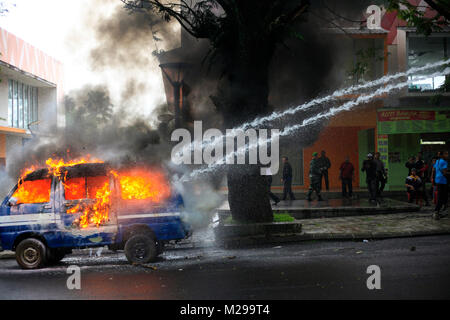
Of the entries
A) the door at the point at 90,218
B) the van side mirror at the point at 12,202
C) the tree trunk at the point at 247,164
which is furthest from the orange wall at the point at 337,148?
the van side mirror at the point at 12,202

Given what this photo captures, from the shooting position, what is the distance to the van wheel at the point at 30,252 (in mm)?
7672

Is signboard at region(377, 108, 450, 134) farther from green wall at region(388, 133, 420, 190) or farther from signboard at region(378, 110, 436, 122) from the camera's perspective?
green wall at region(388, 133, 420, 190)

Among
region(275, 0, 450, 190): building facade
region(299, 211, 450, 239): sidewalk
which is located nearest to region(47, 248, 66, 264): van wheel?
region(299, 211, 450, 239): sidewalk

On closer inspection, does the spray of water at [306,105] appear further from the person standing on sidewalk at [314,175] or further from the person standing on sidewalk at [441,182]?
the person standing on sidewalk at [441,182]

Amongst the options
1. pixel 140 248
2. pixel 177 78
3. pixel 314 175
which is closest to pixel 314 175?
pixel 314 175

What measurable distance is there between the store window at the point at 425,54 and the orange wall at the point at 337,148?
9.96 feet

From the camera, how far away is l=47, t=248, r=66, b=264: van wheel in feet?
25.6

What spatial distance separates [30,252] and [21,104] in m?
15.5

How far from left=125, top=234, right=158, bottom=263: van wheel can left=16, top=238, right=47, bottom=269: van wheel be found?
55.0 inches

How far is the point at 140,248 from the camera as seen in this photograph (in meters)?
7.71

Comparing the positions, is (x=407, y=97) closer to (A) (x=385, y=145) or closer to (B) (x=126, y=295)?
(A) (x=385, y=145)

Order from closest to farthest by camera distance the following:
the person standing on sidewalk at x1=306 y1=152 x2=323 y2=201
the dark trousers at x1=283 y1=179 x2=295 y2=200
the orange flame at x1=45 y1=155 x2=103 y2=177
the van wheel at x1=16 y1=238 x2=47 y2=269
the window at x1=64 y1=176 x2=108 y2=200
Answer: the van wheel at x1=16 y1=238 x2=47 y2=269, the window at x1=64 y1=176 x2=108 y2=200, the orange flame at x1=45 y1=155 x2=103 y2=177, the person standing on sidewalk at x1=306 y1=152 x2=323 y2=201, the dark trousers at x1=283 y1=179 x2=295 y2=200

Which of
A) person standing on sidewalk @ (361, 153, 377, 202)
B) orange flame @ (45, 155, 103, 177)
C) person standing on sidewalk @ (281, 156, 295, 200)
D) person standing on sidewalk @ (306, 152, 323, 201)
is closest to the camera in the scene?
orange flame @ (45, 155, 103, 177)
